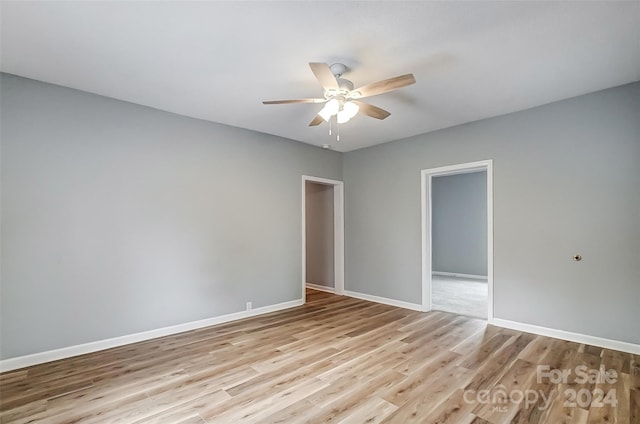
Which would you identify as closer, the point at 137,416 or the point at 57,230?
the point at 137,416

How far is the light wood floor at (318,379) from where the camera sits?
2.12 m

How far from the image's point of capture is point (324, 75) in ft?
7.80

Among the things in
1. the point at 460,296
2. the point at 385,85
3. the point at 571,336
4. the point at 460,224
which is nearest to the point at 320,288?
the point at 460,296

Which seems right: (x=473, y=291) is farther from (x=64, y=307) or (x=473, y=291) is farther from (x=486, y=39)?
(x=64, y=307)

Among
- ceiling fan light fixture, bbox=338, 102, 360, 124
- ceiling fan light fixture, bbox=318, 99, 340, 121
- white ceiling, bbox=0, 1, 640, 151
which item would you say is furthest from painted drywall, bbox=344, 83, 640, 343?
ceiling fan light fixture, bbox=318, 99, 340, 121

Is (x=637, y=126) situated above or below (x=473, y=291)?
above

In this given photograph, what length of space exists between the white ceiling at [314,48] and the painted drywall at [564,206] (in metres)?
0.36

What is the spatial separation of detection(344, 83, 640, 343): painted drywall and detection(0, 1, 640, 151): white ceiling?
0.36 metres

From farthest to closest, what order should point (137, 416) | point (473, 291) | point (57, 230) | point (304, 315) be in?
1. point (473, 291)
2. point (304, 315)
3. point (57, 230)
4. point (137, 416)

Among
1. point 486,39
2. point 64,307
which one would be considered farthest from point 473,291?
point 64,307

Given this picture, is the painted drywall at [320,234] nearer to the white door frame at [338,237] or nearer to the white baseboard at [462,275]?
the white door frame at [338,237]

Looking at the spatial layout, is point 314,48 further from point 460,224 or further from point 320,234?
point 460,224

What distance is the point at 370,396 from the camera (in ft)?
7.65

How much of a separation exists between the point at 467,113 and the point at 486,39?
1.68 m
